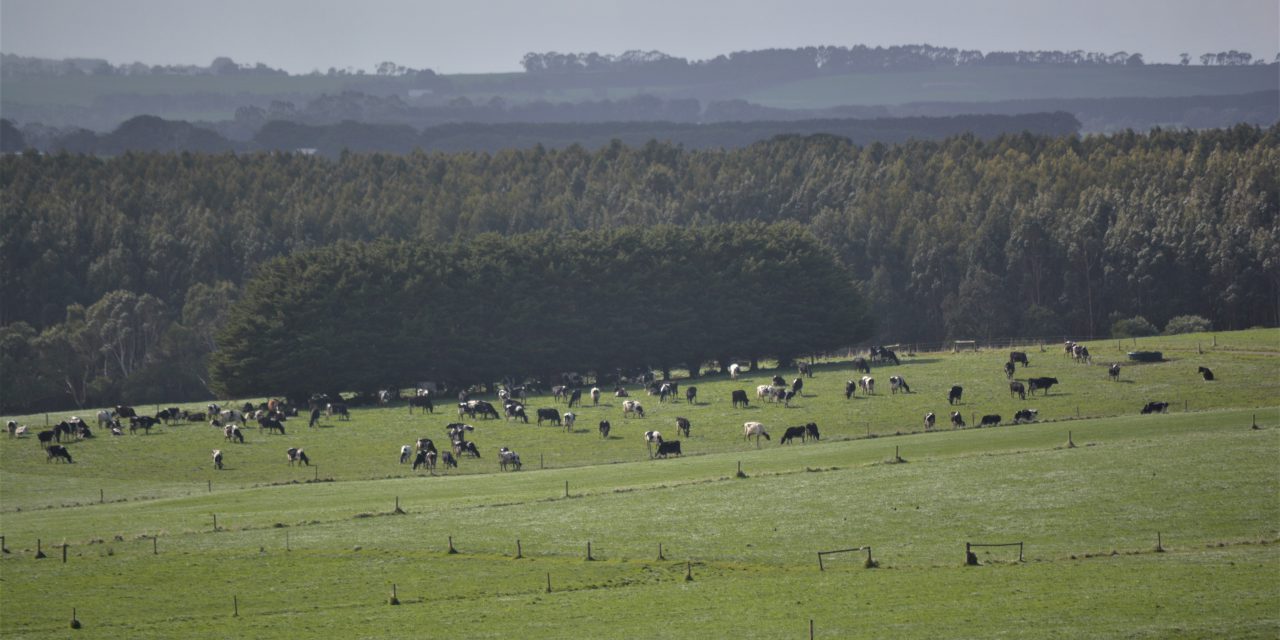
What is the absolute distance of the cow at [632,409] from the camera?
99750mm

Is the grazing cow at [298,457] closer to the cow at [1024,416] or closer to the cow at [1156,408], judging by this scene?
the cow at [1024,416]

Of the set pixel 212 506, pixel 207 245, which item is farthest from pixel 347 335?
pixel 207 245

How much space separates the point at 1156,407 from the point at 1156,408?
0.17 ft

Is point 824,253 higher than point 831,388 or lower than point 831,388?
higher

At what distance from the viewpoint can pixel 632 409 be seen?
329ft

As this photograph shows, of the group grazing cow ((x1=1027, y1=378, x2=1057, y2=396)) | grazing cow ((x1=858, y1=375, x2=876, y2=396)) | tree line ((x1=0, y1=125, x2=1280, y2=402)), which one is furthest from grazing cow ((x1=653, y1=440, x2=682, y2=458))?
tree line ((x1=0, y1=125, x2=1280, y2=402))

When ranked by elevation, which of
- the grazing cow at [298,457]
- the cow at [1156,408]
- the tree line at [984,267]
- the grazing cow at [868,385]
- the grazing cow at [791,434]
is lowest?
the grazing cow at [298,457]

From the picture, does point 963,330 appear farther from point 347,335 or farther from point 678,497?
point 678,497

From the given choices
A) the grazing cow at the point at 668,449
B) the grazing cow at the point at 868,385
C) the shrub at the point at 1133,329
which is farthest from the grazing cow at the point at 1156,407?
the shrub at the point at 1133,329

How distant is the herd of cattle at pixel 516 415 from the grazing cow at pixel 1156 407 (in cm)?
5

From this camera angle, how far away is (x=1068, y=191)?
190m

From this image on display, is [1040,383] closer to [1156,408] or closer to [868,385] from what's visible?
[1156,408]

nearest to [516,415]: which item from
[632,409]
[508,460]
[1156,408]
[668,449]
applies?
[632,409]

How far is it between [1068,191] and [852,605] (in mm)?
152363
